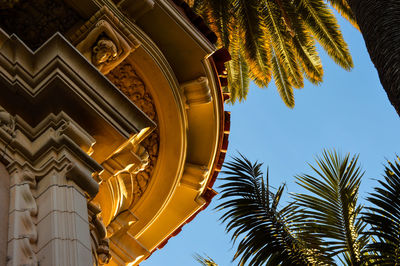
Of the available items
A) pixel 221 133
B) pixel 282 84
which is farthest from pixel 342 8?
pixel 221 133

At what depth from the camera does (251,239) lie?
10695 millimetres

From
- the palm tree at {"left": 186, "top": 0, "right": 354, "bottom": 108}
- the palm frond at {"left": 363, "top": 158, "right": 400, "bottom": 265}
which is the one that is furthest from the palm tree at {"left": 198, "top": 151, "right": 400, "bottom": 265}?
the palm tree at {"left": 186, "top": 0, "right": 354, "bottom": 108}

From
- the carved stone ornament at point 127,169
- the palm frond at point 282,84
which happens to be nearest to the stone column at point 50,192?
the carved stone ornament at point 127,169

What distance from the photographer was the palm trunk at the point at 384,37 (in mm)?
8180

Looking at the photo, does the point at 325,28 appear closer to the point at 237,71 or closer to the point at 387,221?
the point at 237,71

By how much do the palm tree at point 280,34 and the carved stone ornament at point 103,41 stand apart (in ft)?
30.4

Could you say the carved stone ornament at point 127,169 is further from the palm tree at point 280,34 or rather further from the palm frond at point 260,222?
the palm tree at point 280,34

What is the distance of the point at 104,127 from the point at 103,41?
2026 mm

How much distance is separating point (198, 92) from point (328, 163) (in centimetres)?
236

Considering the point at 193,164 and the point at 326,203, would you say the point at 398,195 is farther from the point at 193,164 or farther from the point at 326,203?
the point at 193,164

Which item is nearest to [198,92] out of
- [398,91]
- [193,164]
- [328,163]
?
[193,164]

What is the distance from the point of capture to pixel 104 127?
905 cm

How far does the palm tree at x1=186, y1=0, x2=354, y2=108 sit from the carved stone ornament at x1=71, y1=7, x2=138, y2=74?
927cm

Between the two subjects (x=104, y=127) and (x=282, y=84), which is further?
(x=282, y=84)
